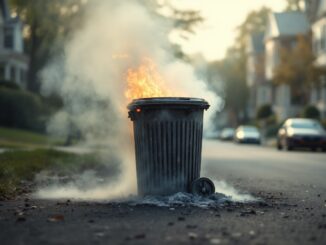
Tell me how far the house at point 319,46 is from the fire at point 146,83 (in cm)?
3124

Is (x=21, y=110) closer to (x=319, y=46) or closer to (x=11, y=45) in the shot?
(x=11, y=45)

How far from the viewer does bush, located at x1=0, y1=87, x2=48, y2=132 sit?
34.0m

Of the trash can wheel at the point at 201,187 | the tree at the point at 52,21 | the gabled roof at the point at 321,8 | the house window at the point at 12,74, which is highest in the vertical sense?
the gabled roof at the point at 321,8

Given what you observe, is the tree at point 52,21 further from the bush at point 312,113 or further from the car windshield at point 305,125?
the bush at point 312,113

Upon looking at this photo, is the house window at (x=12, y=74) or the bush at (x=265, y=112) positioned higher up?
the house window at (x=12, y=74)

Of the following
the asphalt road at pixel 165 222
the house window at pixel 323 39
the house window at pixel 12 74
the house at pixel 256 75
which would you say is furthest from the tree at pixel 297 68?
the asphalt road at pixel 165 222

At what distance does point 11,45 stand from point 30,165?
36402 millimetres

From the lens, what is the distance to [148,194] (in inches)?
354

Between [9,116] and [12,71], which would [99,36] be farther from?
[12,71]

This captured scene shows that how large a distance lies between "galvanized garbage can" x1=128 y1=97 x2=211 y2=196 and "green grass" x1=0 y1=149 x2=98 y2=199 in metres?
2.16

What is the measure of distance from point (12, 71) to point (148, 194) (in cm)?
4081

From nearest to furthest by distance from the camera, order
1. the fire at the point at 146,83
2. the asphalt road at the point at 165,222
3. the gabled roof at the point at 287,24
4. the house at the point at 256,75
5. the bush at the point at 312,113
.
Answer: the asphalt road at the point at 165,222
the fire at the point at 146,83
the bush at the point at 312,113
the gabled roof at the point at 287,24
the house at the point at 256,75

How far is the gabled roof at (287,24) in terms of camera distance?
57156 mm

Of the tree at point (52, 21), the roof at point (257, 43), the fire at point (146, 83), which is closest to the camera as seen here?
the fire at point (146, 83)
